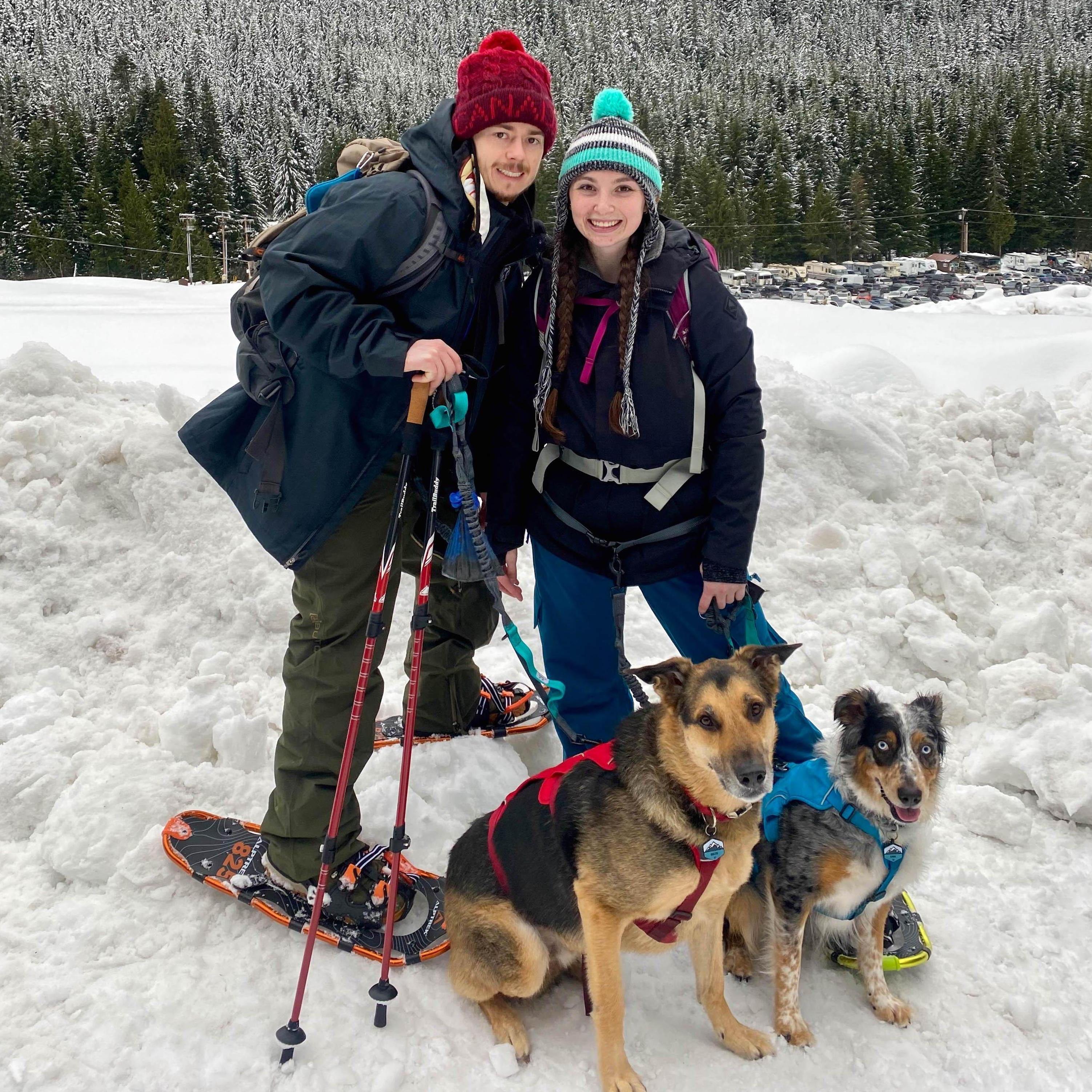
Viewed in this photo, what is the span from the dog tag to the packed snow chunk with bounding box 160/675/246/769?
2.28m

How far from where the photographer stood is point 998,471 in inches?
250

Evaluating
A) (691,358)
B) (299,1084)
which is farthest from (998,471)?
(299,1084)

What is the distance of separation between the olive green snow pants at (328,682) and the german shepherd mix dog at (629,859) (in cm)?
59

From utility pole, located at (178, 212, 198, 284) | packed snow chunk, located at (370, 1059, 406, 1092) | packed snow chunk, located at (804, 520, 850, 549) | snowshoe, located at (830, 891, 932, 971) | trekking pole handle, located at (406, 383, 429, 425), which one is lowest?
snowshoe, located at (830, 891, 932, 971)

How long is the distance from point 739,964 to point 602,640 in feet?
4.69

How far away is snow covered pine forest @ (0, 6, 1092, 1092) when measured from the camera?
108 inches

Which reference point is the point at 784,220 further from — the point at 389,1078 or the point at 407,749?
the point at 389,1078

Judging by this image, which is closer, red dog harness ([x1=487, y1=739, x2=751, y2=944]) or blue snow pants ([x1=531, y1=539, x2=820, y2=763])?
red dog harness ([x1=487, y1=739, x2=751, y2=944])

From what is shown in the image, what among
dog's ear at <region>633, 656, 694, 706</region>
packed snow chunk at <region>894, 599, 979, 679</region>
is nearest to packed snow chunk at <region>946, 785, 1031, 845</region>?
packed snow chunk at <region>894, 599, 979, 679</region>

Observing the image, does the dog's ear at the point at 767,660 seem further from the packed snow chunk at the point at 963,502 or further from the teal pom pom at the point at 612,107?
the packed snow chunk at the point at 963,502

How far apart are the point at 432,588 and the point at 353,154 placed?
2086mm

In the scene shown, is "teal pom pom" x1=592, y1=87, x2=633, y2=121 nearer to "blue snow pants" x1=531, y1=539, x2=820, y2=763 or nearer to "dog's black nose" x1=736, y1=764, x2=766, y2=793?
"blue snow pants" x1=531, y1=539, x2=820, y2=763

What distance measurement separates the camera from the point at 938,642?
15.8ft

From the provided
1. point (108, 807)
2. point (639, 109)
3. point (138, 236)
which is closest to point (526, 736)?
point (108, 807)
